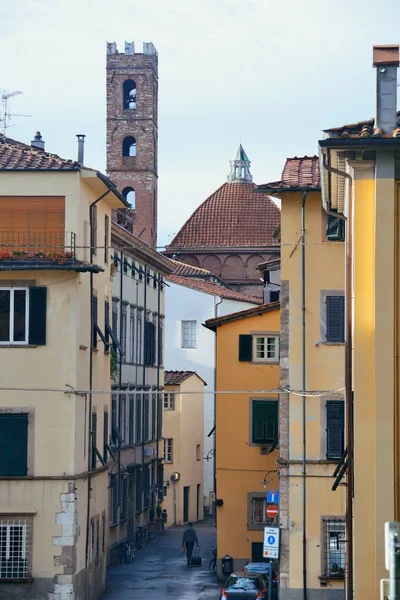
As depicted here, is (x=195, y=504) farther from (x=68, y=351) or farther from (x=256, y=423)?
(x=68, y=351)

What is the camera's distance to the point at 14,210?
3625 centimetres

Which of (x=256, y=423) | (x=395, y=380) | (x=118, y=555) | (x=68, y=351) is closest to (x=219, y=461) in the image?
(x=256, y=423)

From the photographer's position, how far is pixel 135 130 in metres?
95.7

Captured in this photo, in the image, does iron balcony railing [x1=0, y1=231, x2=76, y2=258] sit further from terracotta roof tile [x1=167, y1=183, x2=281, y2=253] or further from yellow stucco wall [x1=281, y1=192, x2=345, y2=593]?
terracotta roof tile [x1=167, y1=183, x2=281, y2=253]

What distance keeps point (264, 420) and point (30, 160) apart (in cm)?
1227

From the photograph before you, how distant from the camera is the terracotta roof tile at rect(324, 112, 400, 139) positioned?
2056cm

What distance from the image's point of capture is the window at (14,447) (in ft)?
116

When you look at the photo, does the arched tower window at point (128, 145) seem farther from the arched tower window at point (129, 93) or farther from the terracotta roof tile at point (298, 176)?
the terracotta roof tile at point (298, 176)

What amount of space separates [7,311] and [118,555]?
53.2 feet

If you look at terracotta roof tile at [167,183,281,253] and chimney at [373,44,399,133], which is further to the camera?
terracotta roof tile at [167,183,281,253]

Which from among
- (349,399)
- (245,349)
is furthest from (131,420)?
(349,399)

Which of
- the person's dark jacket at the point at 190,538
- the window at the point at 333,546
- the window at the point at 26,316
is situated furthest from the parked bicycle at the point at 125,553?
the window at the point at 26,316

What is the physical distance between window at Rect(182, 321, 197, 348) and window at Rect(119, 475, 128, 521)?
25731mm

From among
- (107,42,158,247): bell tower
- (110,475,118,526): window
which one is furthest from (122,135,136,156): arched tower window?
(110,475,118,526): window
